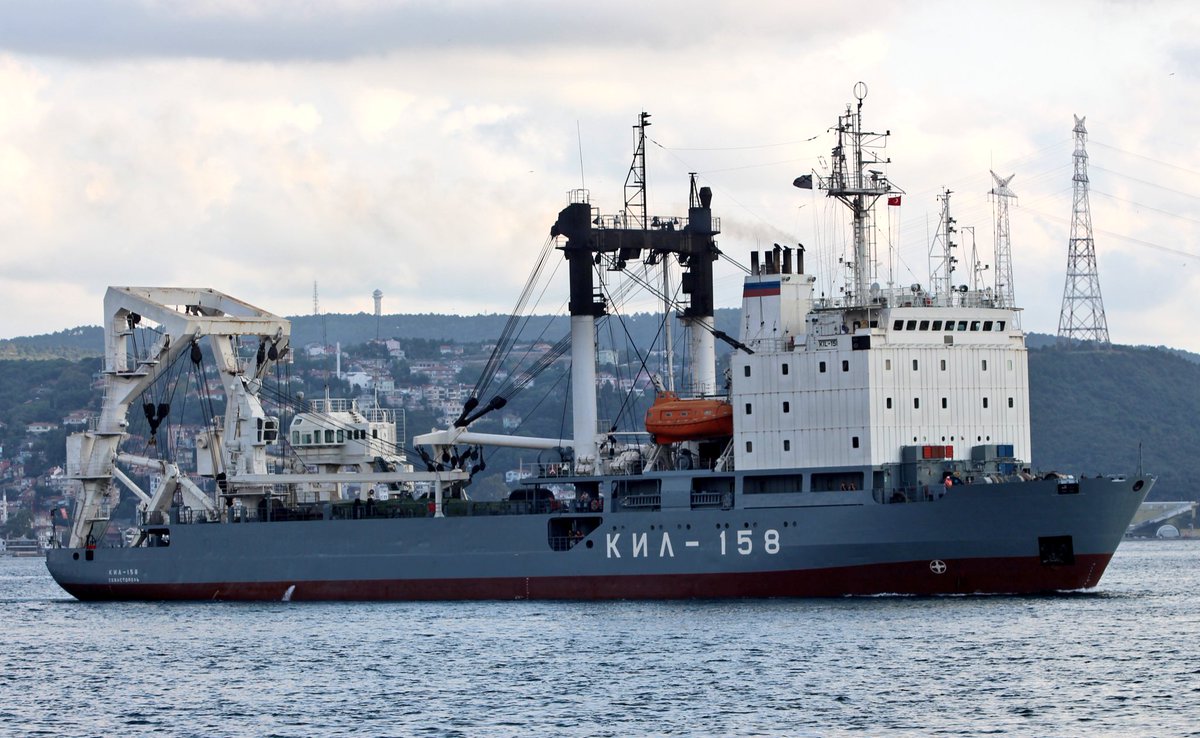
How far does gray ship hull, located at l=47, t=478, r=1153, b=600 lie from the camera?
44.2 meters

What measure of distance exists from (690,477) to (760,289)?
504cm

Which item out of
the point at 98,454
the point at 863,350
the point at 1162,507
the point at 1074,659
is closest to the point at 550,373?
the point at 1162,507

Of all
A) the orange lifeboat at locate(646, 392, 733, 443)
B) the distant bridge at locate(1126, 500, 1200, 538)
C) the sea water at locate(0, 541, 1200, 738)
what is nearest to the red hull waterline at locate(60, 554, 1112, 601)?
the sea water at locate(0, 541, 1200, 738)

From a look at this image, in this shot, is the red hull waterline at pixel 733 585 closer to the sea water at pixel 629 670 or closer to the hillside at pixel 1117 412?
the sea water at pixel 629 670

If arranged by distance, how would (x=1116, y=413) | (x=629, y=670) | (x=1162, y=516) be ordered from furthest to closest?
(x=1162, y=516) → (x=1116, y=413) → (x=629, y=670)

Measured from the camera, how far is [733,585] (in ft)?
154

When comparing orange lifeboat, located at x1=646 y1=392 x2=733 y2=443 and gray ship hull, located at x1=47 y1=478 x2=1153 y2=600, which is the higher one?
orange lifeboat, located at x1=646 y1=392 x2=733 y2=443

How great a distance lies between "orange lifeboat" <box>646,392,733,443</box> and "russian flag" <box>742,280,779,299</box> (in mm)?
2783

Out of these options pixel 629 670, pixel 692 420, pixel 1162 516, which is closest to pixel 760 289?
pixel 692 420

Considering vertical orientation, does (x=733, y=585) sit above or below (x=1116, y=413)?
below

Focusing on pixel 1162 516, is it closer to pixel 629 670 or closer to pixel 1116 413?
pixel 1116 413

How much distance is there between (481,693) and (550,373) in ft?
444

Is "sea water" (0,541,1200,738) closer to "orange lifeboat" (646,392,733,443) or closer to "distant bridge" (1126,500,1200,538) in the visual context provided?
"orange lifeboat" (646,392,733,443)

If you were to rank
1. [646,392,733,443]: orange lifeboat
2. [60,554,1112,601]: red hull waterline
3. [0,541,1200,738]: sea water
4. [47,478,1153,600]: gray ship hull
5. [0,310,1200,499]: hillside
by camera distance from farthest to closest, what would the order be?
[0,310,1200,499]: hillside
[646,392,733,443]: orange lifeboat
[60,554,1112,601]: red hull waterline
[47,478,1153,600]: gray ship hull
[0,541,1200,738]: sea water
